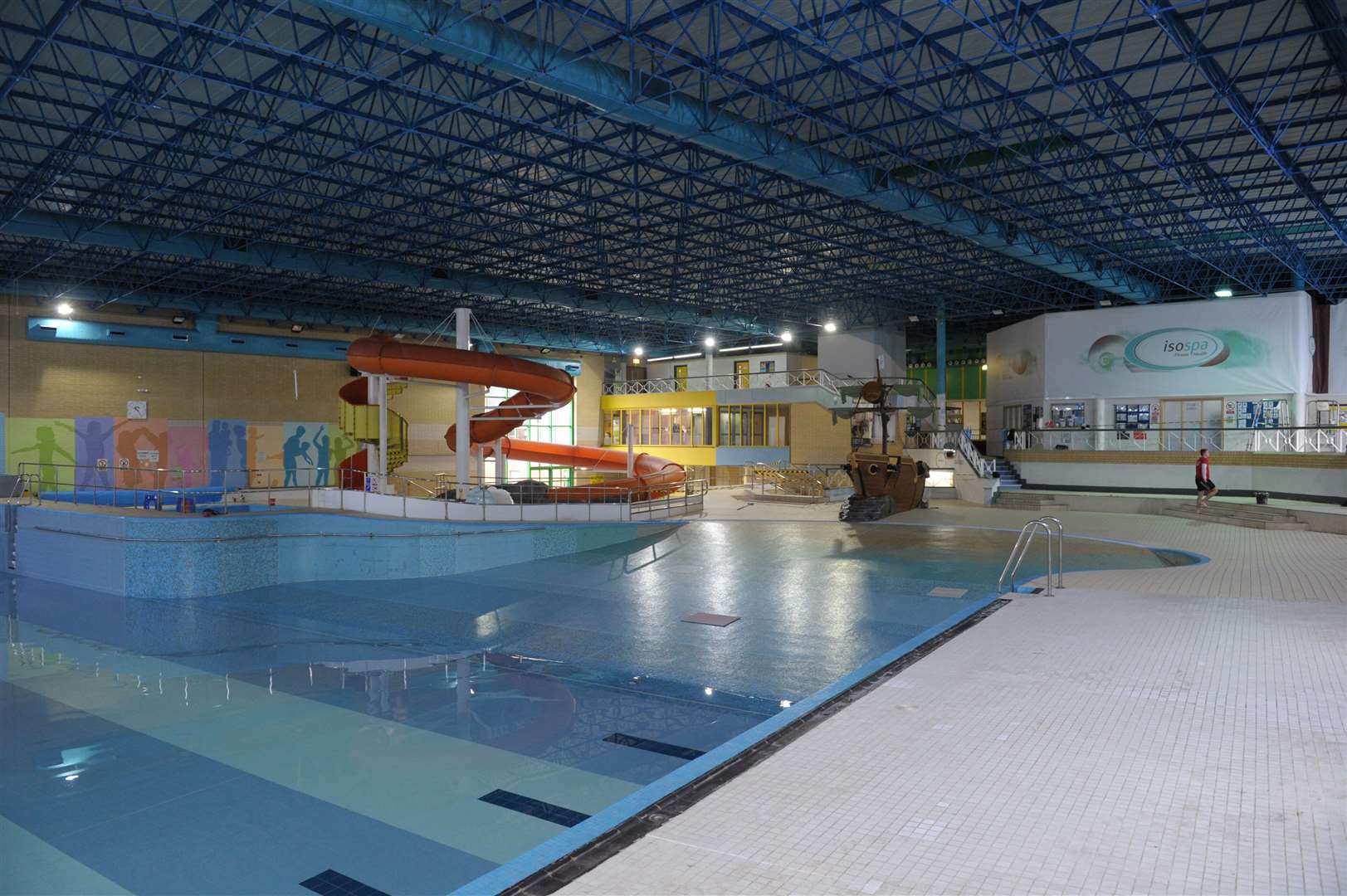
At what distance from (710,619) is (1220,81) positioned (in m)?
11.7

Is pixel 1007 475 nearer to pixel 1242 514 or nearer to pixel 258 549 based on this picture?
pixel 1242 514

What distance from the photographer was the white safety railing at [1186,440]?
2331 cm

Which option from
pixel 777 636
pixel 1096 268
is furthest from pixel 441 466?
pixel 777 636

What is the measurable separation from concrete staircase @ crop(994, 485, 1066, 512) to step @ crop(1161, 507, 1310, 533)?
3.13m

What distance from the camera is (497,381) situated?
19562mm

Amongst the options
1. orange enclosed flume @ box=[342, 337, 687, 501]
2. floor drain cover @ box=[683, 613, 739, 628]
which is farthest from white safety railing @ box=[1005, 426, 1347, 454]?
floor drain cover @ box=[683, 613, 739, 628]

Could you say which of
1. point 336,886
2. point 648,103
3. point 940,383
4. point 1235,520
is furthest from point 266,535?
point 940,383

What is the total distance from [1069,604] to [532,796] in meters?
6.28

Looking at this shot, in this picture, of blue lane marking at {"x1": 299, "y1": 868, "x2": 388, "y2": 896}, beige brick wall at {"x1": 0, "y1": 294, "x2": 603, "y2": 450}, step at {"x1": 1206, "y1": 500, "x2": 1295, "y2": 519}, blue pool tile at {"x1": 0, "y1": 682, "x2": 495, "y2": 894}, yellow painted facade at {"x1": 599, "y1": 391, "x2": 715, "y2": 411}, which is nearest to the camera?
blue lane marking at {"x1": 299, "y1": 868, "x2": 388, "y2": 896}

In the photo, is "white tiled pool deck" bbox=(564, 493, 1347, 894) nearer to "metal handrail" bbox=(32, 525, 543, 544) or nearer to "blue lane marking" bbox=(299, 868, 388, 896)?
"blue lane marking" bbox=(299, 868, 388, 896)

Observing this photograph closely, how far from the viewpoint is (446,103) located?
1502cm

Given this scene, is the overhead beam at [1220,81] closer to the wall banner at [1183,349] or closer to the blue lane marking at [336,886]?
the wall banner at [1183,349]

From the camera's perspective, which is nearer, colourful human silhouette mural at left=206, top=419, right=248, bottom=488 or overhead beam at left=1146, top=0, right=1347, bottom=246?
overhead beam at left=1146, top=0, right=1347, bottom=246

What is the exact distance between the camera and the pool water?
5637 millimetres
